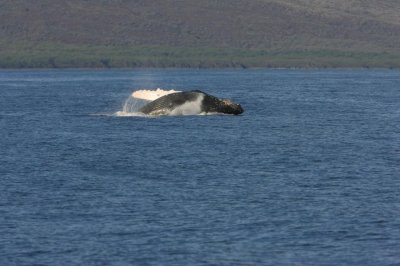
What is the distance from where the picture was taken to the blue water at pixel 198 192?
32.2 meters

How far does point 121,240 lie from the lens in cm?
3328

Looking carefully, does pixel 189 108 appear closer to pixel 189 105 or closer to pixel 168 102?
pixel 189 105

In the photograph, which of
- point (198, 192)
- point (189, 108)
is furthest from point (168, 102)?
point (198, 192)

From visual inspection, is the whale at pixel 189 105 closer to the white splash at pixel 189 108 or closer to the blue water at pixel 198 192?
the white splash at pixel 189 108

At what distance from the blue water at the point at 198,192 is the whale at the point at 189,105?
2.89ft

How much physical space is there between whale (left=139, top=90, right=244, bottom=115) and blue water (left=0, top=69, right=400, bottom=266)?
34.7 inches

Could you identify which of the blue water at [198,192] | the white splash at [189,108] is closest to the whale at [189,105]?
the white splash at [189,108]

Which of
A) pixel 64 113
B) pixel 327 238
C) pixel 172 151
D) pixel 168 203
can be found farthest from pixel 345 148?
pixel 64 113

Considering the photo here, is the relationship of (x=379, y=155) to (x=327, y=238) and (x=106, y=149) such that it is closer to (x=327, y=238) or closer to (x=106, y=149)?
(x=106, y=149)

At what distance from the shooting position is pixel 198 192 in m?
40.8

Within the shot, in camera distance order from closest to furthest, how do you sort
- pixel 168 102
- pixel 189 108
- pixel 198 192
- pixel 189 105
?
pixel 198 192 < pixel 189 105 < pixel 168 102 < pixel 189 108

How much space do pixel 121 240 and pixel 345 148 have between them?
2376cm

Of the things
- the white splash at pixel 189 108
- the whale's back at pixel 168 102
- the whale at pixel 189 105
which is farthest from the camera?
the white splash at pixel 189 108

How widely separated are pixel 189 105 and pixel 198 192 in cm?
3088
